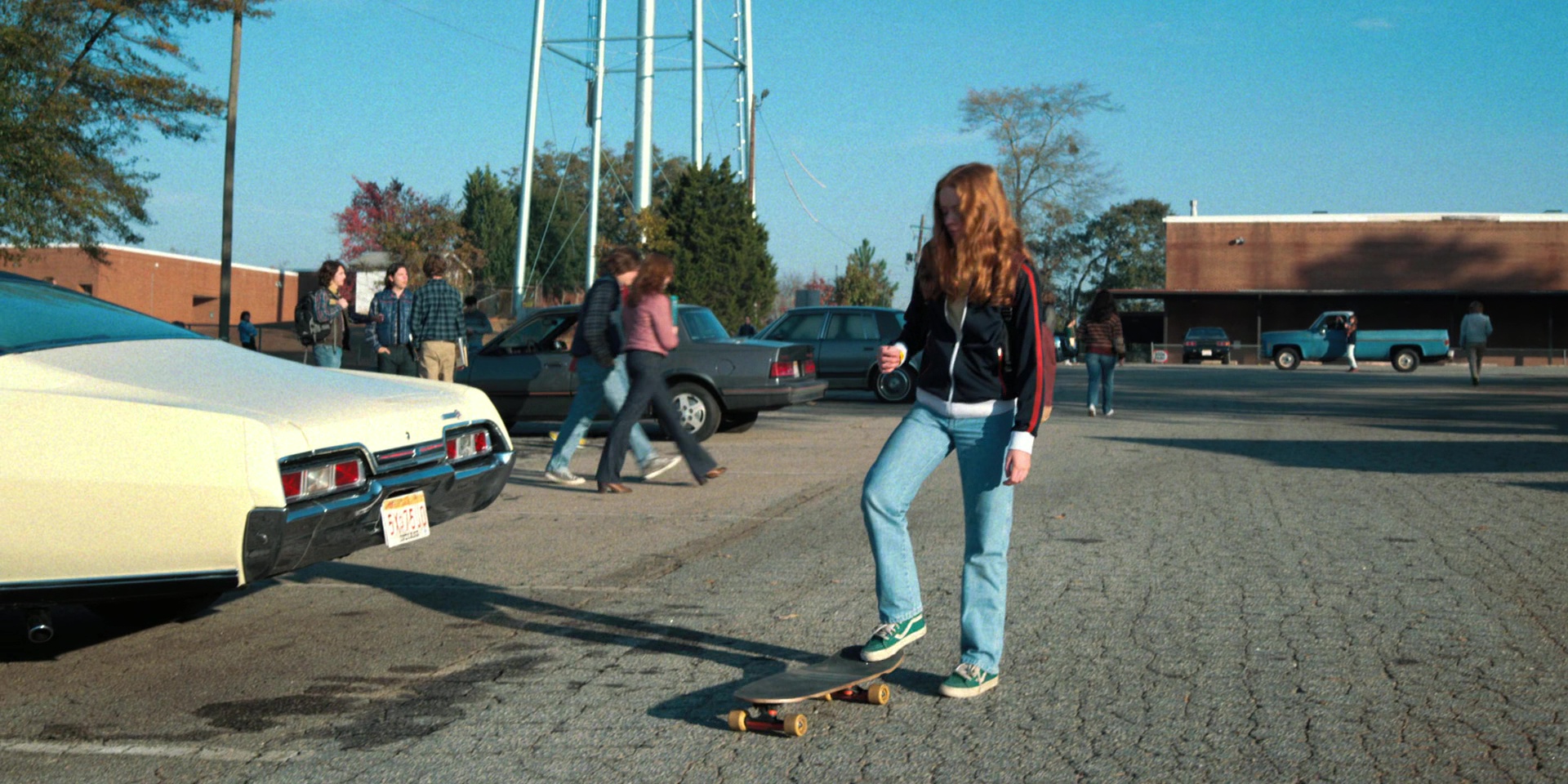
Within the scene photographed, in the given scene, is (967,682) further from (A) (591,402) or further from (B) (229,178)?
(B) (229,178)

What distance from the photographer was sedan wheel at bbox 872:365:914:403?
20.3 meters

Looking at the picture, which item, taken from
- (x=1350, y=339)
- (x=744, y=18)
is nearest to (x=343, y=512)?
(x=744, y=18)

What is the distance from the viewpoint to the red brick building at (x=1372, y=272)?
56438 millimetres

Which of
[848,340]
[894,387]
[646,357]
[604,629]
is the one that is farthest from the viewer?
[848,340]

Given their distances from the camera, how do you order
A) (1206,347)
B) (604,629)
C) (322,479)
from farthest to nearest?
1. (1206,347)
2. (604,629)
3. (322,479)

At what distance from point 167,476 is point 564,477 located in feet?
19.9

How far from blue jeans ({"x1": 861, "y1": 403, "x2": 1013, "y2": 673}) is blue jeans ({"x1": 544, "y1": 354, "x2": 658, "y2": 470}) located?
595cm

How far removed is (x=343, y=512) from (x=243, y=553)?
0.40m

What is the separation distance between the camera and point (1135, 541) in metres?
7.35

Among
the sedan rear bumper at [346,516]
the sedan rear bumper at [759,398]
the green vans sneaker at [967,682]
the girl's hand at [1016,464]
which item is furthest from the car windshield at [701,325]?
the girl's hand at [1016,464]

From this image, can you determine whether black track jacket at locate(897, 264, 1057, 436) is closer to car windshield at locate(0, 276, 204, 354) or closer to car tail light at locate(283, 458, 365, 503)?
car tail light at locate(283, 458, 365, 503)

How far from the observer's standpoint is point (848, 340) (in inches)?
820

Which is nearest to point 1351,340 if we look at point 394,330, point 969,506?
point 394,330

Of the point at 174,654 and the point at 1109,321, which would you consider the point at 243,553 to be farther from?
the point at 1109,321
